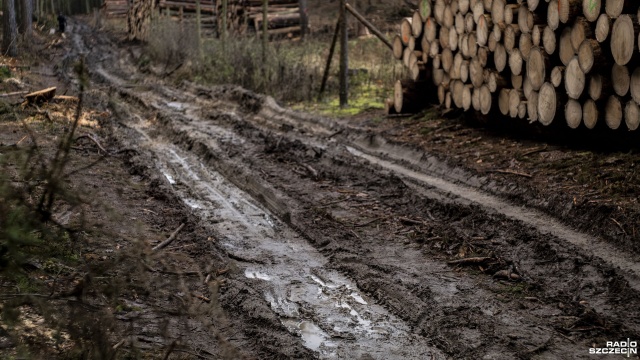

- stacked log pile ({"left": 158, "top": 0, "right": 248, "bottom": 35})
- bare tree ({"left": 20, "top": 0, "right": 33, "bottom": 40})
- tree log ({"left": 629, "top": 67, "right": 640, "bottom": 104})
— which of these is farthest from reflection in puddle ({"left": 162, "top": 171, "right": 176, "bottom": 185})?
stacked log pile ({"left": 158, "top": 0, "right": 248, "bottom": 35})

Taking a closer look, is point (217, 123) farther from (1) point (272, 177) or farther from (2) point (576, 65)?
(2) point (576, 65)

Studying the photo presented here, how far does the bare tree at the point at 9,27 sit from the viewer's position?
2075 cm

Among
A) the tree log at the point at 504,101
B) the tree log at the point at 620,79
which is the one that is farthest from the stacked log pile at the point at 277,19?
the tree log at the point at 620,79

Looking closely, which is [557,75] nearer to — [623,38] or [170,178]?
[623,38]

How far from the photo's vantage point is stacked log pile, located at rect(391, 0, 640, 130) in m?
7.79

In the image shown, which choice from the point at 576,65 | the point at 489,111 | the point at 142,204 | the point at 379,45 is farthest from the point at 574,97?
the point at 379,45

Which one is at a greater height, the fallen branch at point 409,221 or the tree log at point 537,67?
the tree log at point 537,67

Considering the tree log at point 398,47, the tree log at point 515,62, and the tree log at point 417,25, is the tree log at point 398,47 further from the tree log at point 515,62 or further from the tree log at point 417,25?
the tree log at point 515,62

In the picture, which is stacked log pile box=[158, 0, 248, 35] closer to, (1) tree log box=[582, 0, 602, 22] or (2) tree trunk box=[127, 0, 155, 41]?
(2) tree trunk box=[127, 0, 155, 41]

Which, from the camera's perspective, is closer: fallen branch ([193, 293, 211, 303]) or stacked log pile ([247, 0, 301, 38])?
fallen branch ([193, 293, 211, 303])

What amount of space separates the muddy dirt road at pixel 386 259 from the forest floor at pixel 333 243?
0.02 metres

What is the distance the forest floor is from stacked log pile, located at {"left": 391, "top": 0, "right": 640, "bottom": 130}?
1.37ft

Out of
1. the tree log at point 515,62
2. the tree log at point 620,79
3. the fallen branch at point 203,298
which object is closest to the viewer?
the fallen branch at point 203,298

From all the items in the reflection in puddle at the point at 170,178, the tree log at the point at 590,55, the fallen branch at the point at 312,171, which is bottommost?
the reflection in puddle at the point at 170,178
